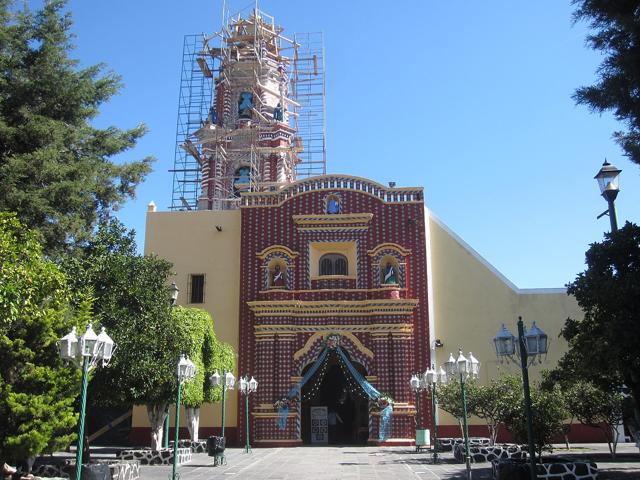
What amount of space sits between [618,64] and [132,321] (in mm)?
14686

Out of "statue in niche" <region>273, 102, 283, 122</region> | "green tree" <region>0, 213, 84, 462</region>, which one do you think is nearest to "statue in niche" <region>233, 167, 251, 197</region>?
"statue in niche" <region>273, 102, 283, 122</region>

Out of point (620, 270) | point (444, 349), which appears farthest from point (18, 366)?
point (444, 349)

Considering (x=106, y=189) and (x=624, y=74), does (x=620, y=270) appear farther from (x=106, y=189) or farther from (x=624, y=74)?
(x=106, y=189)

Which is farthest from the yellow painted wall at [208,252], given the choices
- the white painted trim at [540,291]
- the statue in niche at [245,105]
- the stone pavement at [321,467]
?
the white painted trim at [540,291]

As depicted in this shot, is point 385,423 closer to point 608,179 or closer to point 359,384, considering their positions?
point 359,384

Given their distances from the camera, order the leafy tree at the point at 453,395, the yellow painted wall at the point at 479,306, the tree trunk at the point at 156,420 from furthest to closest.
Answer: the yellow painted wall at the point at 479,306 < the leafy tree at the point at 453,395 < the tree trunk at the point at 156,420

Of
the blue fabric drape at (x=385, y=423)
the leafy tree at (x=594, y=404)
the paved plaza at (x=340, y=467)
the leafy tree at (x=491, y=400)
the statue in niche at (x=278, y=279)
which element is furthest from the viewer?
A: the statue in niche at (x=278, y=279)

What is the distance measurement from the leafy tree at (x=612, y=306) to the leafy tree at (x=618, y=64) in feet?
8.06

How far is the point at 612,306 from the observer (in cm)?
1184

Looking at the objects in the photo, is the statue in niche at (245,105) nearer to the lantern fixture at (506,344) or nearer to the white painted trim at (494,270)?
the white painted trim at (494,270)

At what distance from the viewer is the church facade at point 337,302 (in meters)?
27.4

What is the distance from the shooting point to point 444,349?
2858 cm

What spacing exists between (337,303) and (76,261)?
12252 millimetres

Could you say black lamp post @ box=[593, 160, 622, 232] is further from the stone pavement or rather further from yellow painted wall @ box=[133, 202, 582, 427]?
yellow painted wall @ box=[133, 202, 582, 427]
